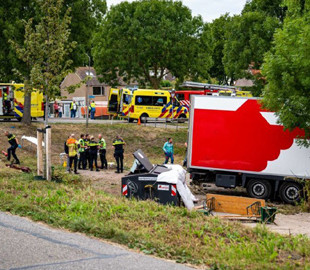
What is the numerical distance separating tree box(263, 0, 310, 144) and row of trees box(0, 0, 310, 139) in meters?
0.03

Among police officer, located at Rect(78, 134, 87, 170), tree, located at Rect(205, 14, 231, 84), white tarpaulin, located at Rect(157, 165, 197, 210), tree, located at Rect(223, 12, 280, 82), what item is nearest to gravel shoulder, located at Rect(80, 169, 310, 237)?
police officer, located at Rect(78, 134, 87, 170)

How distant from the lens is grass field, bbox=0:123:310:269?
27.2ft

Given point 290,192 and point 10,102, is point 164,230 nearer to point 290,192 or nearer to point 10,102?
point 290,192

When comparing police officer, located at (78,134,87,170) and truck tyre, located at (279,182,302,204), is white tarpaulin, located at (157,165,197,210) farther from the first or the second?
police officer, located at (78,134,87,170)

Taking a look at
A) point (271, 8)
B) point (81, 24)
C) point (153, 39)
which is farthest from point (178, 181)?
point (153, 39)

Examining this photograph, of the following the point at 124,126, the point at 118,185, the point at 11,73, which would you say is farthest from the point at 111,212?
the point at 124,126

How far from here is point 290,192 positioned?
17.6 metres

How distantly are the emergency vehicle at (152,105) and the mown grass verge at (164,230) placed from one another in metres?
24.7

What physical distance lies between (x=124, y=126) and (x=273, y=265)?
27.3m

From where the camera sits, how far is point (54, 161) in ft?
84.1

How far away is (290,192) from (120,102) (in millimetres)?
23104

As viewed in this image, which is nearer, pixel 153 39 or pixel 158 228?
pixel 158 228

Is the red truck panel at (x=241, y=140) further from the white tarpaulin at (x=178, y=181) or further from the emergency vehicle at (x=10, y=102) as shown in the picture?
the emergency vehicle at (x=10, y=102)

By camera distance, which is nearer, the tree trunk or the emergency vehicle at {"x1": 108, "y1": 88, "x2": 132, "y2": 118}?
the tree trunk
